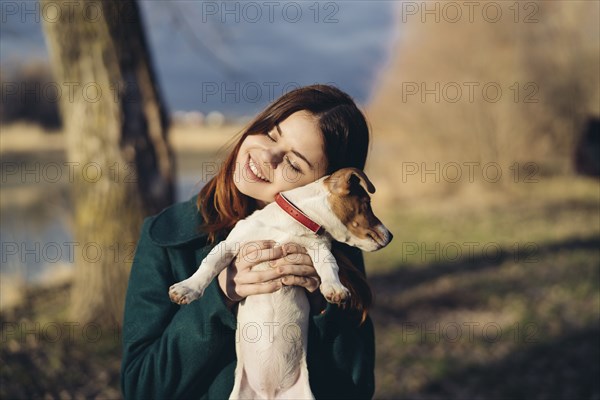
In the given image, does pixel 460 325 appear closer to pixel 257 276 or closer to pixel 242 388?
pixel 242 388

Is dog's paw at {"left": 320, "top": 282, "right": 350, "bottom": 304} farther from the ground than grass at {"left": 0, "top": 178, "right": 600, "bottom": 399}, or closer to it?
farther from the ground

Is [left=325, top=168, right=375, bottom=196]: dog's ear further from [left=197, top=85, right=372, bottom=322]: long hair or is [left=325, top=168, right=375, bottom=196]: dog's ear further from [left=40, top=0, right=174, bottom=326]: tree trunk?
[left=40, top=0, right=174, bottom=326]: tree trunk

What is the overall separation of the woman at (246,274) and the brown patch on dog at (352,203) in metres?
0.15

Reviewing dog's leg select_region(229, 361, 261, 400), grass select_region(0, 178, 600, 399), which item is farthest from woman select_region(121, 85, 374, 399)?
grass select_region(0, 178, 600, 399)

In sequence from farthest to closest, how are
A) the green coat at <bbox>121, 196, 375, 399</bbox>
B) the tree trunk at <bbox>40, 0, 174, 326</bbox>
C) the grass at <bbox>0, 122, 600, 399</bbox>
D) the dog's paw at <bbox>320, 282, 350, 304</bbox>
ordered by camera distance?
the grass at <bbox>0, 122, 600, 399</bbox>, the tree trunk at <bbox>40, 0, 174, 326</bbox>, the green coat at <bbox>121, 196, 375, 399</bbox>, the dog's paw at <bbox>320, 282, 350, 304</bbox>

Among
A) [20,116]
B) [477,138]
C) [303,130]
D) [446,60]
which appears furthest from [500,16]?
[20,116]

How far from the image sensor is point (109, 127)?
18.6ft

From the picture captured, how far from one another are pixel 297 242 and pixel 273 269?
13cm

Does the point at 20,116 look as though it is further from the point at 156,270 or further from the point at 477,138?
the point at 156,270

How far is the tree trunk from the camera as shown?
5.61 metres

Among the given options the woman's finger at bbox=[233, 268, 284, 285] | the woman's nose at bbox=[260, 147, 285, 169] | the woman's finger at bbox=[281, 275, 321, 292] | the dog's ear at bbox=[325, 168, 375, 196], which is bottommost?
the woman's finger at bbox=[281, 275, 321, 292]

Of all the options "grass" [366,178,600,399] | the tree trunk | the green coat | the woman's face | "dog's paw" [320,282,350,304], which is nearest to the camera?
"dog's paw" [320,282,350,304]

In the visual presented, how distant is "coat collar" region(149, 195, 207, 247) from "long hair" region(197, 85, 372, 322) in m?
0.06

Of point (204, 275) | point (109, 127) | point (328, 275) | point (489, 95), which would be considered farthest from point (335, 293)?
point (489, 95)
